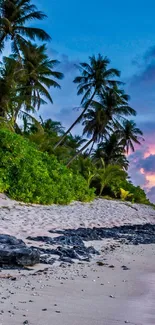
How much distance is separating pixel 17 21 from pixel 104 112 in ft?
38.5

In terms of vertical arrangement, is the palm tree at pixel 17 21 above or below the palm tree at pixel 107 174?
above

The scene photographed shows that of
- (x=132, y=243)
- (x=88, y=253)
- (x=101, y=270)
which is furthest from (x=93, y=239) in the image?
(x=101, y=270)

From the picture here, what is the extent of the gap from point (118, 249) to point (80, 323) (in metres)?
5.45

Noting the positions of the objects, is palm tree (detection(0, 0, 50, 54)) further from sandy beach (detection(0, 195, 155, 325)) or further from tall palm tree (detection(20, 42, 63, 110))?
sandy beach (detection(0, 195, 155, 325))

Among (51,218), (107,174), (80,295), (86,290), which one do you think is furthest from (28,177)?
(80,295)

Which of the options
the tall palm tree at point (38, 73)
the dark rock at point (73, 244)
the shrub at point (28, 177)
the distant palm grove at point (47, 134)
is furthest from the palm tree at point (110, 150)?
the dark rock at point (73, 244)

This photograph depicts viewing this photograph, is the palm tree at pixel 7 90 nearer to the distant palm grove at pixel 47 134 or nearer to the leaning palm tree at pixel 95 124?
the distant palm grove at pixel 47 134

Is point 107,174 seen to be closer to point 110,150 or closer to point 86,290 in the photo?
point 110,150

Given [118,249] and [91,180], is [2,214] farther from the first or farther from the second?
[91,180]

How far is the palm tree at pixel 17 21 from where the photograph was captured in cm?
2714

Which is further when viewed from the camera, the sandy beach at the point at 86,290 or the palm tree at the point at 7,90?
the palm tree at the point at 7,90

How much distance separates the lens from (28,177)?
A: 17.6 m

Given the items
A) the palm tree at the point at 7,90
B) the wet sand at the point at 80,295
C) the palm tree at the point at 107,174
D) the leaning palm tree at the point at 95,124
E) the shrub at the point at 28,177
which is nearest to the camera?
the wet sand at the point at 80,295

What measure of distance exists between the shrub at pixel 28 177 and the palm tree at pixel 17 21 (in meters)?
9.89
